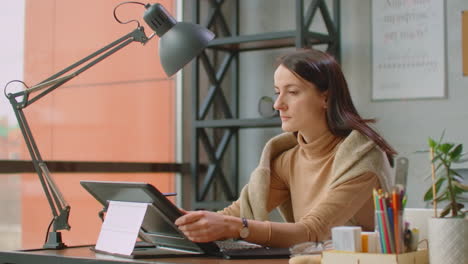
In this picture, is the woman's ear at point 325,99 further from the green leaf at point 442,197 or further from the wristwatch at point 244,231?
the green leaf at point 442,197

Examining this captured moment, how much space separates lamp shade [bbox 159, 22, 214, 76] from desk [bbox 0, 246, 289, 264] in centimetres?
58

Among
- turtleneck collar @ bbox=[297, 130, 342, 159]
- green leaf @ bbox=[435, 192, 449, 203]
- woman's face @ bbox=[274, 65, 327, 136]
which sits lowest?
green leaf @ bbox=[435, 192, 449, 203]

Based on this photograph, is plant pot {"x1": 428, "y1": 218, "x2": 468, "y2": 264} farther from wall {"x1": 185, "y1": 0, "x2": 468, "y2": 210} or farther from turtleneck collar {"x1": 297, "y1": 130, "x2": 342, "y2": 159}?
→ wall {"x1": 185, "y1": 0, "x2": 468, "y2": 210}

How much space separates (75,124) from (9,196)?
1.66ft

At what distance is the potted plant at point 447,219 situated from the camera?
1.42 meters

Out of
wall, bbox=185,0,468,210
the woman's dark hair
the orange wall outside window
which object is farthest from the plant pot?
the orange wall outside window

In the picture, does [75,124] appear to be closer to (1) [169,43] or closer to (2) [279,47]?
(2) [279,47]

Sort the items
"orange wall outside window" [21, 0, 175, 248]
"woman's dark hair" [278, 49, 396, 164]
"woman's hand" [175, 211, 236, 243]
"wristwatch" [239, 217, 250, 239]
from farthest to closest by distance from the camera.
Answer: "orange wall outside window" [21, 0, 175, 248] < "woman's dark hair" [278, 49, 396, 164] < "wristwatch" [239, 217, 250, 239] < "woman's hand" [175, 211, 236, 243]

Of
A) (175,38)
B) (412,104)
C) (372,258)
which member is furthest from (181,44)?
(412,104)

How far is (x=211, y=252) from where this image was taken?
1.92 m

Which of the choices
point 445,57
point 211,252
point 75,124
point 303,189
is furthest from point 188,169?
point 211,252

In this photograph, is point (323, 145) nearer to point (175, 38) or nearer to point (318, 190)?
point (318, 190)

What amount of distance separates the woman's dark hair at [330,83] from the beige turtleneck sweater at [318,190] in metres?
0.06

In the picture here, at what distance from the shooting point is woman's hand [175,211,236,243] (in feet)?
6.20
